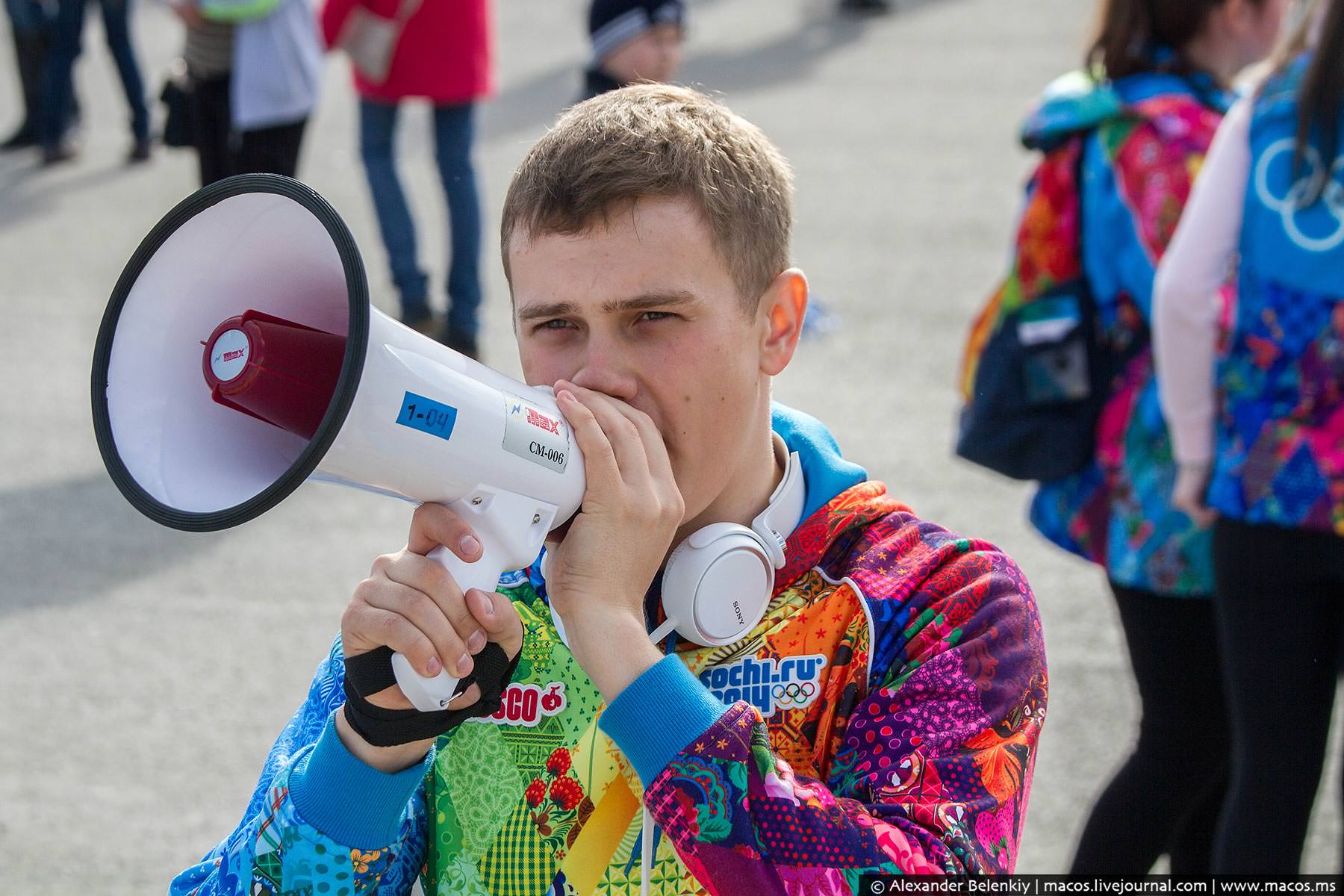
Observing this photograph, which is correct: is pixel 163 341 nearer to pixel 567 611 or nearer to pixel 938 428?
pixel 567 611

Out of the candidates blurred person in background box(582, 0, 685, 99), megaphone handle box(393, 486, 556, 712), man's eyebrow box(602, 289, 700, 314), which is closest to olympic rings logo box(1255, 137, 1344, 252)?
man's eyebrow box(602, 289, 700, 314)

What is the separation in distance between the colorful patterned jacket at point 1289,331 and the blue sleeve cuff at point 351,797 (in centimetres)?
197

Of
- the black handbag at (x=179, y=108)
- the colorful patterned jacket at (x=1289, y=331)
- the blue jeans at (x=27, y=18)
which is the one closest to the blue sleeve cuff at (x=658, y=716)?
the colorful patterned jacket at (x=1289, y=331)

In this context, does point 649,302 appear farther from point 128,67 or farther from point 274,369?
point 128,67

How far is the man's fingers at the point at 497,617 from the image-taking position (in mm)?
1669

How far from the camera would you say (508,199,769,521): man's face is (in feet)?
5.98

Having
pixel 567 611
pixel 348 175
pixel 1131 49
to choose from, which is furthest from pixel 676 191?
pixel 348 175

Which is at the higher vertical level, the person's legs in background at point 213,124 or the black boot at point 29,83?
the person's legs in background at point 213,124

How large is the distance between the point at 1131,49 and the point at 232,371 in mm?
2532

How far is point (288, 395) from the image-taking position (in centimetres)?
170

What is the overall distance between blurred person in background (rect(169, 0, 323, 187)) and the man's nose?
196 inches

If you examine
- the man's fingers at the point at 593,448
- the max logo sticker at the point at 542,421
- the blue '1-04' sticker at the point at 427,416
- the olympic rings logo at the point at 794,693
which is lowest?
the olympic rings logo at the point at 794,693

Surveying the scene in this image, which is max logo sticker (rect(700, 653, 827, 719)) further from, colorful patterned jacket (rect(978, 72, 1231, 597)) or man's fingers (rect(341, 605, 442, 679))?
colorful patterned jacket (rect(978, 72, 1231, 597))

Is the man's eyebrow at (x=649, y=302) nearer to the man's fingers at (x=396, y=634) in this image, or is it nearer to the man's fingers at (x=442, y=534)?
the man's fingers at (x=442, y=534)
